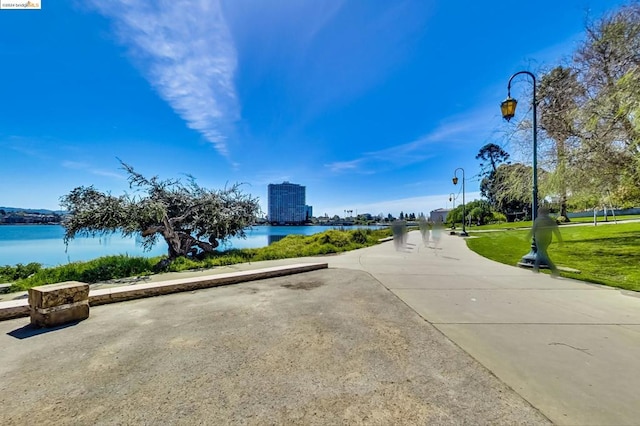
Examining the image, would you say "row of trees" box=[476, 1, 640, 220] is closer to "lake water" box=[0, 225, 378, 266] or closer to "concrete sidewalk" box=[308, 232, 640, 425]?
"concrete sidewalk" box=[308, 232, 640, 425]

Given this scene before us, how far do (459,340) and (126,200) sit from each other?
1035 cm

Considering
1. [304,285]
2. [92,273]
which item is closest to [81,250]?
[92,273]

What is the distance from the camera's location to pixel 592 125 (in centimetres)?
882

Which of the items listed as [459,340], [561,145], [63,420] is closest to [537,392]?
[459,340]

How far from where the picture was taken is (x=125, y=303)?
17.6ft

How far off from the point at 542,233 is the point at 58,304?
38.3ft

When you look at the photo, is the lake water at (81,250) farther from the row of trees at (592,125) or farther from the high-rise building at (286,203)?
the high-rise building at (286,203)

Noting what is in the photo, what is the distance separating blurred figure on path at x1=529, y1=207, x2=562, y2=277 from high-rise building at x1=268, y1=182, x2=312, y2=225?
59.0m

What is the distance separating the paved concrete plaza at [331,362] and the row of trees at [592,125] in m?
7.76

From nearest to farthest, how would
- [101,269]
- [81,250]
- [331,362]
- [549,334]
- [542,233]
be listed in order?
[331,362] < [549,334] < [101,269] < [542,233] < [81,250]

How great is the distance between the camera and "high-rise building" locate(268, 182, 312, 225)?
219 feet

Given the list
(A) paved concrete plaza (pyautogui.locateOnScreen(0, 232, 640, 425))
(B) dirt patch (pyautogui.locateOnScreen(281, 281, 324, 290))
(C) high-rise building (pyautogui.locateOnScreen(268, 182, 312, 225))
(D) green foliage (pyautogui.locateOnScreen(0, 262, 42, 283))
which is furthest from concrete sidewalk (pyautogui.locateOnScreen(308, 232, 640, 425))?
(C) high-rise building (pyautogui.locateOnScreen(268, 182, 312, 225))

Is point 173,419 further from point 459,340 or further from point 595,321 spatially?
point 595,321

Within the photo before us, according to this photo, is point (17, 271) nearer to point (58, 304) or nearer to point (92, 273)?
point (92, 273)
